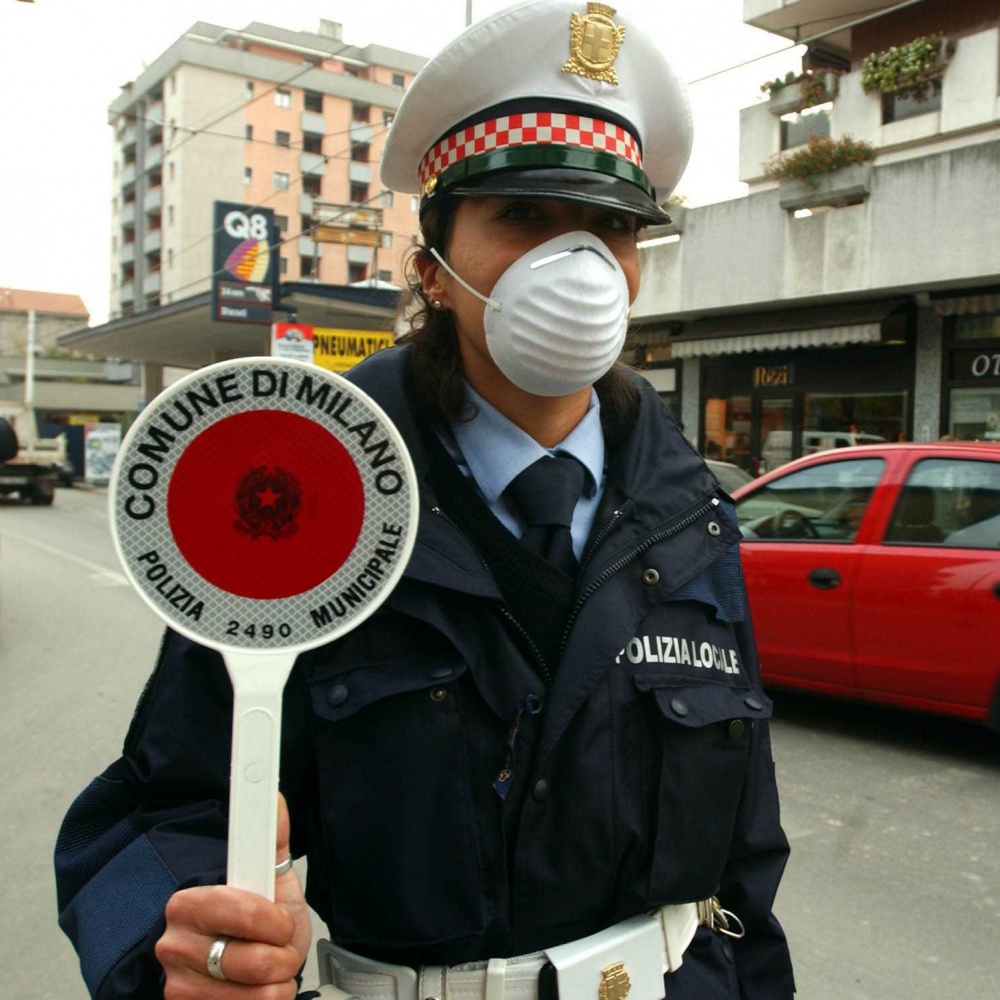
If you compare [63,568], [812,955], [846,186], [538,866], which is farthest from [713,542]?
[846,186]

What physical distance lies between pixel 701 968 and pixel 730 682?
1.30ft

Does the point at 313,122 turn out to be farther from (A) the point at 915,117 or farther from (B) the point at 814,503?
(B) the point at 814,503

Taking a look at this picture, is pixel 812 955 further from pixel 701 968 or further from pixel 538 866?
pixel 538 866

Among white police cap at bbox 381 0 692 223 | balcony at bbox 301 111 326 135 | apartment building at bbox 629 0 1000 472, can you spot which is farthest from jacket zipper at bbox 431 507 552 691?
balcony at bbox 301 111 326 135

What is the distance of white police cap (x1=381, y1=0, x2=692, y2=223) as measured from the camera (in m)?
1.40

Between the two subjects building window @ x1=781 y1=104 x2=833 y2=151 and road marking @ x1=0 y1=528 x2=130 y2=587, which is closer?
road marking @ x1=0 y1=528 x2=130 y2=587

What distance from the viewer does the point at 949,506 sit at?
5156mm

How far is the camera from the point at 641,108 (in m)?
1.58

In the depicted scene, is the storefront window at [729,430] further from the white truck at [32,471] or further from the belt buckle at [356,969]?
the belt buckle at [356,969]

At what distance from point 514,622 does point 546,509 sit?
0.18m

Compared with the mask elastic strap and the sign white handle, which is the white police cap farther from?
the sign white handle

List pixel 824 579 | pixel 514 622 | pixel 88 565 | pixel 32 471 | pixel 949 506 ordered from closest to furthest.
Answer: pixel 514 622, pixel 949 506, pixel 824 579, pixel 88 565, pixel 32 471

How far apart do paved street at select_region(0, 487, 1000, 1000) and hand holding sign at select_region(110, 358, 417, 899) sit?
2.62 m

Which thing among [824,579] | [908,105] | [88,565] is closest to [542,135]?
[824,579]
